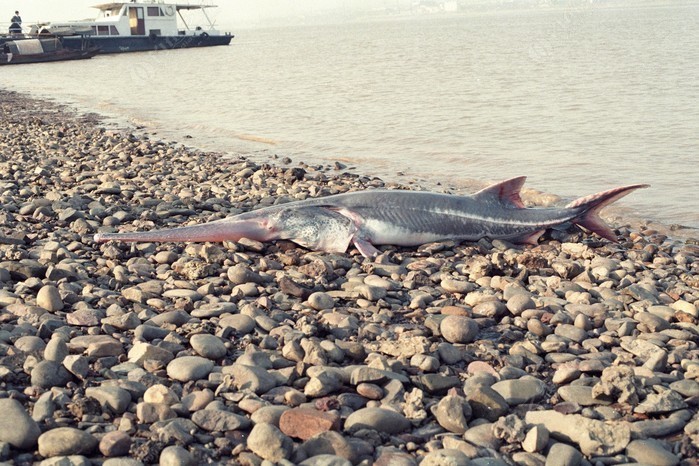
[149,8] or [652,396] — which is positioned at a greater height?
[149,8]

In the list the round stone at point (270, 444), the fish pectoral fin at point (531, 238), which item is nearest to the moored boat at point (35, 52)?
the fish pectoral fin at point (531, 238)

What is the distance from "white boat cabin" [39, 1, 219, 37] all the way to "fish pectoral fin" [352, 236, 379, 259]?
190 ft

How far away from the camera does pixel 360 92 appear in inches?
1023

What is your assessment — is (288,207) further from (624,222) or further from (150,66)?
(150,66)

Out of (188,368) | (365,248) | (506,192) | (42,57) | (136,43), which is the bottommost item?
(365,248)

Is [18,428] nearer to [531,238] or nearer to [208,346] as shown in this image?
[208,346]

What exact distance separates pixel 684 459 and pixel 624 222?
6190mm

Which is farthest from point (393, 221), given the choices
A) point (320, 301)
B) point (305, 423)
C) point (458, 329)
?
point (305, 423)

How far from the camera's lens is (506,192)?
7191 mm

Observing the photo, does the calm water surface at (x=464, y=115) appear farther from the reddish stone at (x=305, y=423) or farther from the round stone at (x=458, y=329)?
the reddish stone at (x=305, y=423)

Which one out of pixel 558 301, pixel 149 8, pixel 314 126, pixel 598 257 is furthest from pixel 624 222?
pixel 149 8

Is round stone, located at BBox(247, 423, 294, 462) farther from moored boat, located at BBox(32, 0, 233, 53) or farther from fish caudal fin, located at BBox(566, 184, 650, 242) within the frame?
moored boat, located at BBox(32, 0, 233, 53)

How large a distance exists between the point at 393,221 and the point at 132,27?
6111 centimetres

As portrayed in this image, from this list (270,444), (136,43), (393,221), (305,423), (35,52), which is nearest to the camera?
(270,444)
